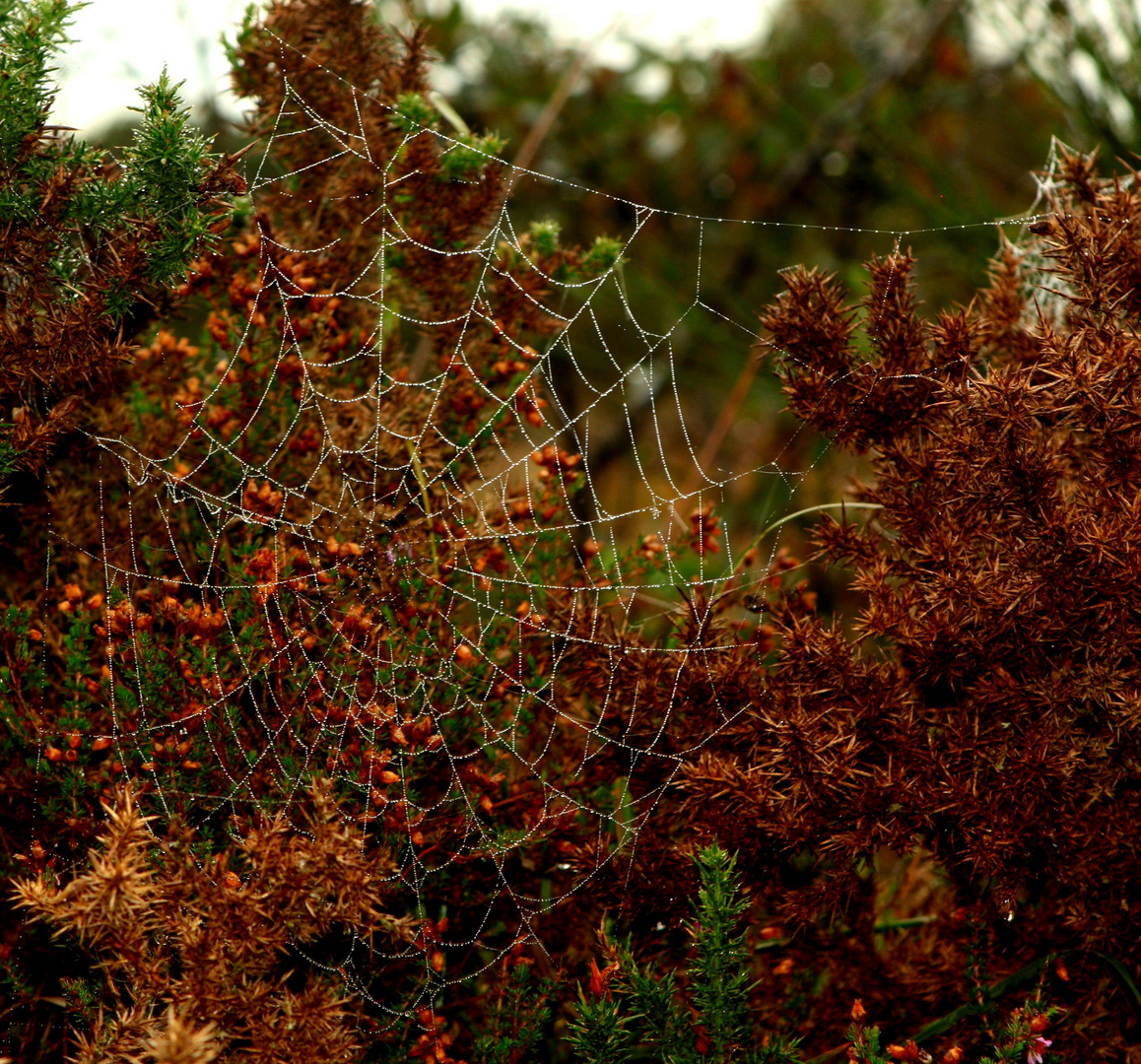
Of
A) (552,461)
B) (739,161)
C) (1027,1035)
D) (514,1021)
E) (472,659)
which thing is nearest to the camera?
(1027,1035)

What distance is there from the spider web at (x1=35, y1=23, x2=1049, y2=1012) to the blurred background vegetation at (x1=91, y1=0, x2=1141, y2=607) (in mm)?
1614

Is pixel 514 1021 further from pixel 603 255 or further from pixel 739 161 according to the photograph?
pixel 739 161

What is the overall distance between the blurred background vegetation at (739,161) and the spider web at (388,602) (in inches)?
63.6

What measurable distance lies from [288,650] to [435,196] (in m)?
0.71

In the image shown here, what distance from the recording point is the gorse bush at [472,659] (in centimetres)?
112

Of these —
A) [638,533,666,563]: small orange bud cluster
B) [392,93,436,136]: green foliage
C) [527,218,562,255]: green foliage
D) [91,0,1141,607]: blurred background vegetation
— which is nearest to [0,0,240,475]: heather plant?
[392,93,436,136]: green foliage

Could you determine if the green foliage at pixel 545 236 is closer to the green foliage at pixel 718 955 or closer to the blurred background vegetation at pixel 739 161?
the green foliage at pixel 718 955

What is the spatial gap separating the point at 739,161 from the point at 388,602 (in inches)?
152

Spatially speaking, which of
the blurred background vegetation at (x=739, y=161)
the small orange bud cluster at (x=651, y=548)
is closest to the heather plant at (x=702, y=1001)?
the small orange bud cluster at (x=651, y=548)

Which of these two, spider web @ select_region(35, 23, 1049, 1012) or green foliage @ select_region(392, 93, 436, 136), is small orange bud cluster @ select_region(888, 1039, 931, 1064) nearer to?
spider web @ select_region(35, 23, 1049, 1012)

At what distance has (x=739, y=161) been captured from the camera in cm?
466

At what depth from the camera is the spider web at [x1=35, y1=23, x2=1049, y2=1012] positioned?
1.26 meters

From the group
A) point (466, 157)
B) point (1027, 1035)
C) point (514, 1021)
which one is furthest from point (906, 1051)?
point (466, 157)

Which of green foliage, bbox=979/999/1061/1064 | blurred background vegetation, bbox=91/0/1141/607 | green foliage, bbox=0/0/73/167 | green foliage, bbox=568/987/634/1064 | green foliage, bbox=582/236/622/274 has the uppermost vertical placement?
blurred background vegetation, bbox=91/0/1141/607
